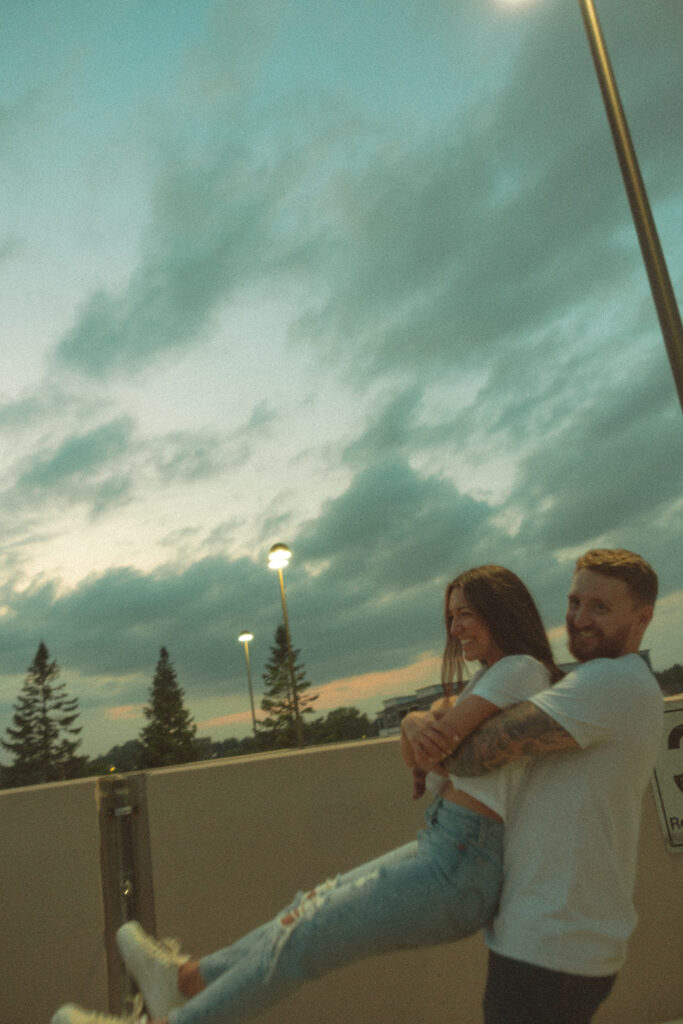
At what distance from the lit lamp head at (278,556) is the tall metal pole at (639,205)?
19846 millimetres

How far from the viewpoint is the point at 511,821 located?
89.4 inches

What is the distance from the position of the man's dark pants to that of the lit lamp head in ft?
75.2

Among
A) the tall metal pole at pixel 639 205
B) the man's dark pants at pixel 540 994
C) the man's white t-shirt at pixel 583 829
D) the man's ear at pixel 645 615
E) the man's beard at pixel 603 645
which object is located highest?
the tall metal pole at pixel 639 205

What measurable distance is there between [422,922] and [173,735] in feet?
349

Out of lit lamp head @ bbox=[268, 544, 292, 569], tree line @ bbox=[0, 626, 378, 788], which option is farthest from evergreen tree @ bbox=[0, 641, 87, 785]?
lit lamp head @ bbox=[268, 544, 292, 569]

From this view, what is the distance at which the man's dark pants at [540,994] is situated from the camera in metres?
2.11

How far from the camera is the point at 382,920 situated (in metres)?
2.24

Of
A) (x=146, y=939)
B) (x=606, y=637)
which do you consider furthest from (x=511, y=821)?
(x=146, y=939)

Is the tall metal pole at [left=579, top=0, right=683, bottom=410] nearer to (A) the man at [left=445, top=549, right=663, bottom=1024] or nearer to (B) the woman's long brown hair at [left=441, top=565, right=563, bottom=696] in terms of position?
(B) the woman's long brown hair at [left=441, top=565, right=563, bottom=696]

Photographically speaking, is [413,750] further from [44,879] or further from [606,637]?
[44,879]

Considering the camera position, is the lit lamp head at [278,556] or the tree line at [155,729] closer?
the lit lamp head at [278,556]

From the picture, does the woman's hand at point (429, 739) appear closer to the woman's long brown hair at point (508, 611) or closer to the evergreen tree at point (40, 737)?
the woman's long brown hair at point (508, 611)

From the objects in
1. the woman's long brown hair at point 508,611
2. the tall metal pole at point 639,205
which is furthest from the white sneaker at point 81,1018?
the tall metal pole at point 639,205

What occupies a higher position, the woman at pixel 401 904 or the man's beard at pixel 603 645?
the man's beard at pixel 603 645
